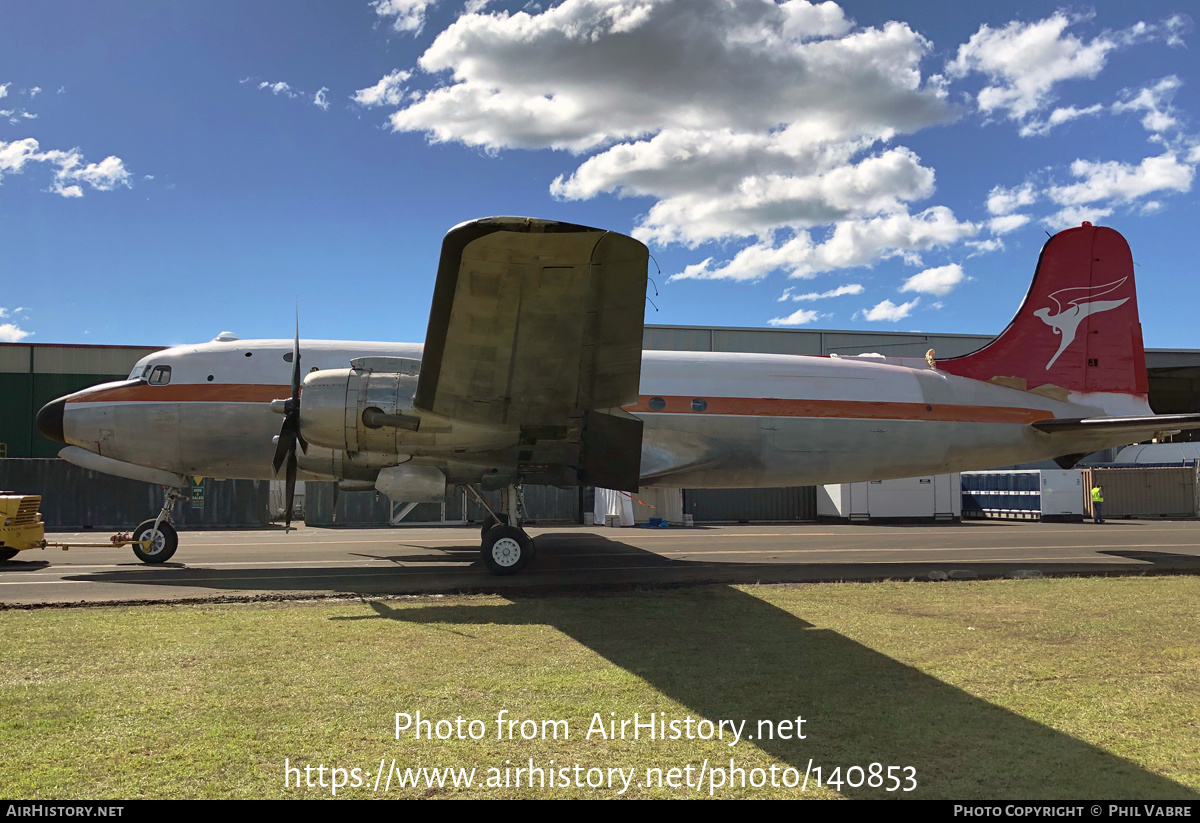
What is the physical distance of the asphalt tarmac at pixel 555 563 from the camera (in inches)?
438

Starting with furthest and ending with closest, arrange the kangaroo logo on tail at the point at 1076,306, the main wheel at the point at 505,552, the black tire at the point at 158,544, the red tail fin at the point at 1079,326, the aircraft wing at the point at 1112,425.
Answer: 1. the kangaroo logo on tail at the point at 1076,306
2. the red tail fin at the point at 1079,326
3. the aircraft wing at the point at 1112,425
4. the black tire at the point at 158,544
5. the main wheel at the point at 505,552

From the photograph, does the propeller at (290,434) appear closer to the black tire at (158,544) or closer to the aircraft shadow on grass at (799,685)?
the aircraft shadow on grass at (799,685)

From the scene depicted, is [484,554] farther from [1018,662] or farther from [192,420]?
[1018,662]

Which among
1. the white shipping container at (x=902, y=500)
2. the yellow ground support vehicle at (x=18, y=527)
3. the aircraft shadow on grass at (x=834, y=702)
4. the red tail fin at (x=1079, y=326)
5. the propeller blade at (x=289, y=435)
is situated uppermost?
the red tail fin at (x=1079, y=326)

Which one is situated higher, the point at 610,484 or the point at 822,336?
the point at 822,336

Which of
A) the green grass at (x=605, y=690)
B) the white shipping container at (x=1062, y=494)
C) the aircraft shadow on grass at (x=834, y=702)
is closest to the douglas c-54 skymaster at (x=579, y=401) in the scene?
the green grass at (x=605, y=690)

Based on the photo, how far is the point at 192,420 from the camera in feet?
46.0

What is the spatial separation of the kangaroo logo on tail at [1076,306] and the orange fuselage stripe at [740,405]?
7.99ft

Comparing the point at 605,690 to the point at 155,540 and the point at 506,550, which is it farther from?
the point at 155,540

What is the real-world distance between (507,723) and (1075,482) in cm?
3405

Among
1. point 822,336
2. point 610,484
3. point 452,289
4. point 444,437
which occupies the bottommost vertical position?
point 610,484

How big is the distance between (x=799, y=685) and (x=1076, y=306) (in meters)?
14.7

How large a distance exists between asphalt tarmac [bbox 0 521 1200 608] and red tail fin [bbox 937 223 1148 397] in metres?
4.03

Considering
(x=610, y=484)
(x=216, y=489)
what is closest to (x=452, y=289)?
(x=610, y=484)
